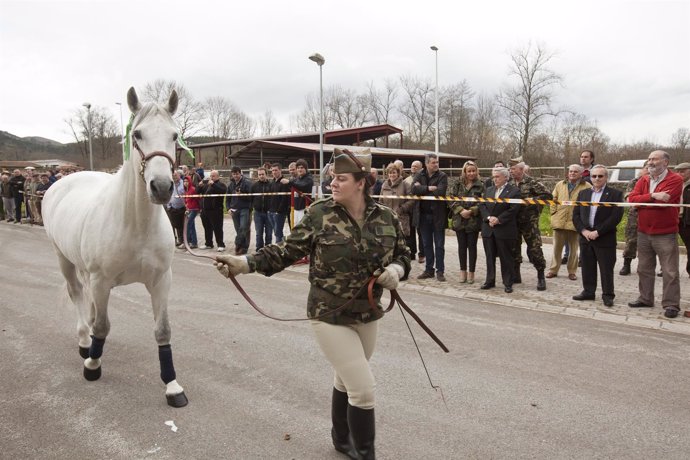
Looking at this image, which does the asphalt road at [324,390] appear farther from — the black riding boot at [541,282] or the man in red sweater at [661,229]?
the black riding boot at [541,282]

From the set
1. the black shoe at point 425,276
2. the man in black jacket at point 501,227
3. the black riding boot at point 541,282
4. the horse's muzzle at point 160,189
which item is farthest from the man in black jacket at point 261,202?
the horse's muzzle at point 160,189

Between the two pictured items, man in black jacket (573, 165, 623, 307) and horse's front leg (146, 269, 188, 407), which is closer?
horse's front leg (146, 269, 188, 407)

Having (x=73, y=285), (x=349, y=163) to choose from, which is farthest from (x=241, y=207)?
(x=349, y=163)

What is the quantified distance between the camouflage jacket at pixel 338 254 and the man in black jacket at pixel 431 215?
18.2ft

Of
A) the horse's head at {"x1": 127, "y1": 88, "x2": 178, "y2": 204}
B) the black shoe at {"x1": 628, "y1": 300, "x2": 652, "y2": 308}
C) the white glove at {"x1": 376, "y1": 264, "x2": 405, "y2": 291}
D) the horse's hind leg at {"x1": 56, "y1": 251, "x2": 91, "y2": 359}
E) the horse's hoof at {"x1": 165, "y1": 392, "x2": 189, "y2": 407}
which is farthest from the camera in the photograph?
the black shoe at {"x1": 628, "y1": 300, "x2": 652, "y2": 308}

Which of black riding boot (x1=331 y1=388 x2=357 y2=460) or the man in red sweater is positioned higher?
the man in red sweater

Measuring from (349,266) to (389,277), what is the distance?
23 centimetres

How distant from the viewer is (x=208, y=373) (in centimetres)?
416

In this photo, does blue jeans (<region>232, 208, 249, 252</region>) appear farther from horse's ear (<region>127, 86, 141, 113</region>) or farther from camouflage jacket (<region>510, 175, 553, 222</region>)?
horse's ear (<region>127, 86, 141, 113</region>)

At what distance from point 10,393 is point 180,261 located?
635cm

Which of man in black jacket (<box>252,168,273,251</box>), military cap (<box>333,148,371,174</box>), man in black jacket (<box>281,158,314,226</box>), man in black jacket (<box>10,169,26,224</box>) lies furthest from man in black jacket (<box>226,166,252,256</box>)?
man in black jacket (<box>10,169,26,224</box>)

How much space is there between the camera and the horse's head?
303 cm

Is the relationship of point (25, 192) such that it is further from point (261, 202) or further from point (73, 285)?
point (73, 285)

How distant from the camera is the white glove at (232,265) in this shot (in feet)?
8.87
